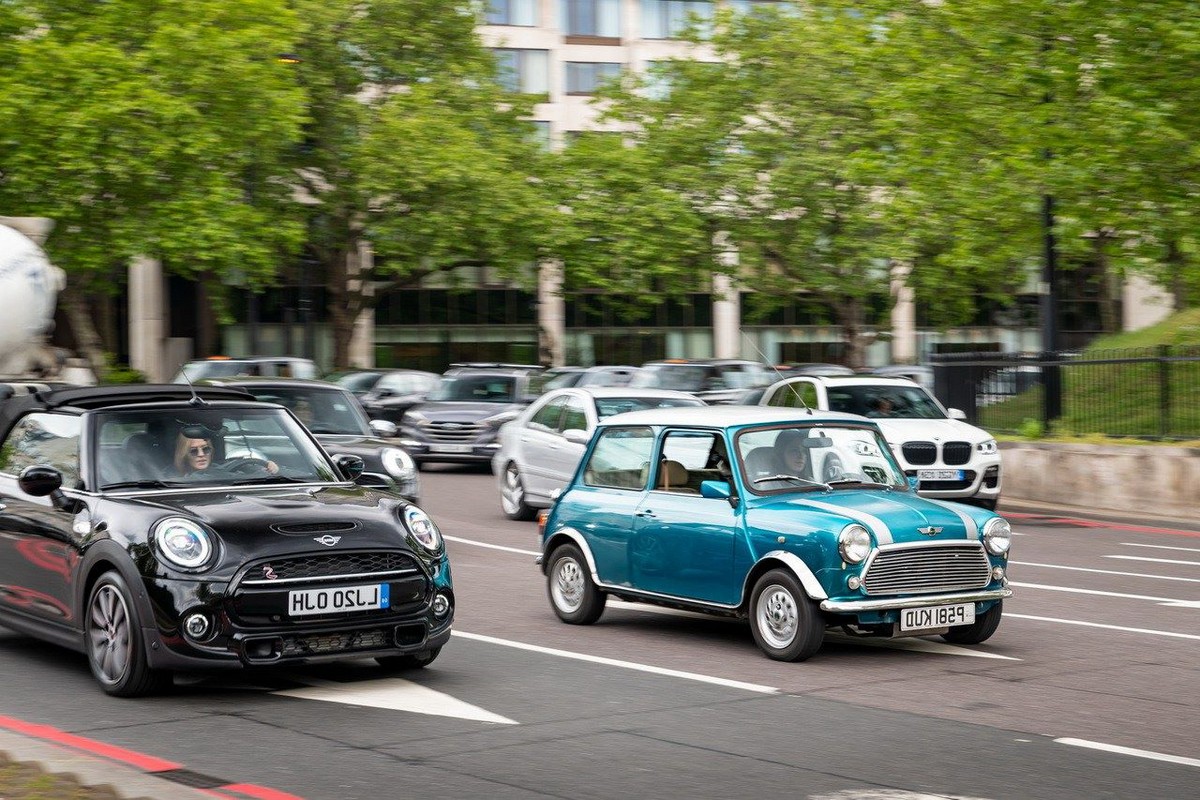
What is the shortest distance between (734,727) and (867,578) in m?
1.94

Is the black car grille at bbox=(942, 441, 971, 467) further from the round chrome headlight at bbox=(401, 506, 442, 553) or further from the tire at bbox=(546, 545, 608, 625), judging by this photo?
the round chrome headlight at bbox=(401, 506, 442, 553)

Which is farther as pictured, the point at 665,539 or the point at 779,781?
the point at 665,539

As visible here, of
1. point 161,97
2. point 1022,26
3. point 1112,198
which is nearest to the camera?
point 1112,198

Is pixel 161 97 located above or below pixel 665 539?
above

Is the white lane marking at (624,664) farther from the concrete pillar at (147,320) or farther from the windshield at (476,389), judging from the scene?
the concrete pillar at (147,320)

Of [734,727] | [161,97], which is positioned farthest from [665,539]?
[161,97]

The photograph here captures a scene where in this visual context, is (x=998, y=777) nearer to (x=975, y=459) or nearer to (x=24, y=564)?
(x=24, y=564)

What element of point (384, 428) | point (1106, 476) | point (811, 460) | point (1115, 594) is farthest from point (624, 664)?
point (1106, 476)

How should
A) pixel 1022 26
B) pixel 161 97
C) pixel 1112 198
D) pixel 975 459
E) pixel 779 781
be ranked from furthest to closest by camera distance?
pixel 161 97 → pixel 1022 26 → pixel 1112 198 → pixel 975 459 → pixel 779 781

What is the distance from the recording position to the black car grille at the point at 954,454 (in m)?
19.7

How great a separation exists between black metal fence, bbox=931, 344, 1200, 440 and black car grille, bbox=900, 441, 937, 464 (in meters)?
3.72

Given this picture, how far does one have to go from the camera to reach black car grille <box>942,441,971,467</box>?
19.7 m

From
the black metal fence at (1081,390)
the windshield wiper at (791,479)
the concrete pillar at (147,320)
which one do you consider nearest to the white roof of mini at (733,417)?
the windshield wiper at (791,479)

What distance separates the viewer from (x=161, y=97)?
34.8 metres
